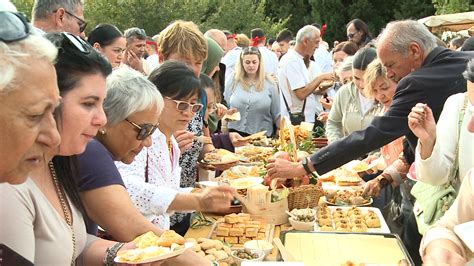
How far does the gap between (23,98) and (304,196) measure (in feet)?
7.57

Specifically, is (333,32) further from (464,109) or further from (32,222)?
(32,222)

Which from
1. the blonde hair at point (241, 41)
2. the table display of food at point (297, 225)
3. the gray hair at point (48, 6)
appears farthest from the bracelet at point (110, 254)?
the blonde hair at point (241, 41)

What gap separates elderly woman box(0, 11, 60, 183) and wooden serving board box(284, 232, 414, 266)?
5.25 feet

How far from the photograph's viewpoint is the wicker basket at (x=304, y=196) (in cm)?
310

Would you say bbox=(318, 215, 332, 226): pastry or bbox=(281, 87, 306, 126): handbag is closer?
bbox=(318, 215, 332, 226): pastry

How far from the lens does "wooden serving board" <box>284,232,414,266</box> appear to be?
8.04 feet

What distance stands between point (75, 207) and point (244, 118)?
4.18 meters

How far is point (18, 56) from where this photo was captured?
992 mm

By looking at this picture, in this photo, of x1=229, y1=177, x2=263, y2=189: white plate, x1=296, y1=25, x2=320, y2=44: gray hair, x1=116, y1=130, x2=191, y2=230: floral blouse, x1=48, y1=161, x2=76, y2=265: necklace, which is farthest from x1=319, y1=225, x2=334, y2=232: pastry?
x1=296, y1=25, x2=320, y2=44: gray hair

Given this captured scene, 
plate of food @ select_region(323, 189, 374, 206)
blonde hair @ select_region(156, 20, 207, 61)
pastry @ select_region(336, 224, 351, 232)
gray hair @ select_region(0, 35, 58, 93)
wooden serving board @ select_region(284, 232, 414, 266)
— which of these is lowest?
plate of food @ select_region(323, 189, 374, 206)

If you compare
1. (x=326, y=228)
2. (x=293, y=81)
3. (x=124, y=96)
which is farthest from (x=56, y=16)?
(x=293, y=81)

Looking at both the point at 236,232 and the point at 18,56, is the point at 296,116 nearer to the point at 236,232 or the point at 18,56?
the point at 236,232

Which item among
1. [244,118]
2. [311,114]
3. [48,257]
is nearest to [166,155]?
[48,257]

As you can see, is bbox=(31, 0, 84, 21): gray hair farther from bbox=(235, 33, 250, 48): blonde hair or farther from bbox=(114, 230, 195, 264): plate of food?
bbox=(235, 33, 250, 48): blonde hair
